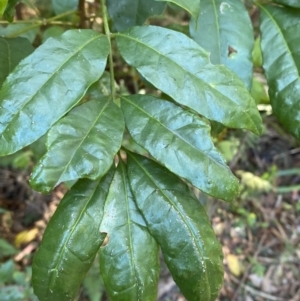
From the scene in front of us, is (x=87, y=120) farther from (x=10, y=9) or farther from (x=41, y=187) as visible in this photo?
(x=10, y=9)

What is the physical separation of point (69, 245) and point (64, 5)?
1.99 feet

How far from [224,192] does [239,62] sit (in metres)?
0.29

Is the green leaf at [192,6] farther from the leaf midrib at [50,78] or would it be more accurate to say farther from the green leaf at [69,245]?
the green leaf at [69,245]

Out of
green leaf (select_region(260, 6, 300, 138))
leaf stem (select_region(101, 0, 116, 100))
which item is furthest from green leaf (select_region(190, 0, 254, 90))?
leaf stem (select_region(101, 0, 116, 100))

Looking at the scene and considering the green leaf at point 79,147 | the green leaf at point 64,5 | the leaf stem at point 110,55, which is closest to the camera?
the green leaf at point 79,147

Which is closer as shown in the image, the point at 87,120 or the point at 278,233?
the point at 87,120

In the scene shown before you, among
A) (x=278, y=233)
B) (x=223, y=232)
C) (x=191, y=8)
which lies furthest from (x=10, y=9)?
(x=278, y=233)

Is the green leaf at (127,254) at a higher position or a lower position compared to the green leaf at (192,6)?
lower

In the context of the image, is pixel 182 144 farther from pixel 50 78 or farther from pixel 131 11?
pixel 131 11

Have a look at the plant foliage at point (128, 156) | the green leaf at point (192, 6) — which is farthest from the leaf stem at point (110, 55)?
the green leaf at point (192, 6)

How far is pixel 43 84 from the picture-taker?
25.2 inches

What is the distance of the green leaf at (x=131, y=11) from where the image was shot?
84 centimetres

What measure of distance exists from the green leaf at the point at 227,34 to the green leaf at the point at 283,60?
4 cm

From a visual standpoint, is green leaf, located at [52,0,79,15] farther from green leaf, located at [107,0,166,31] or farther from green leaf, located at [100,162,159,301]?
green leaf, located at [100,162,159,301]
